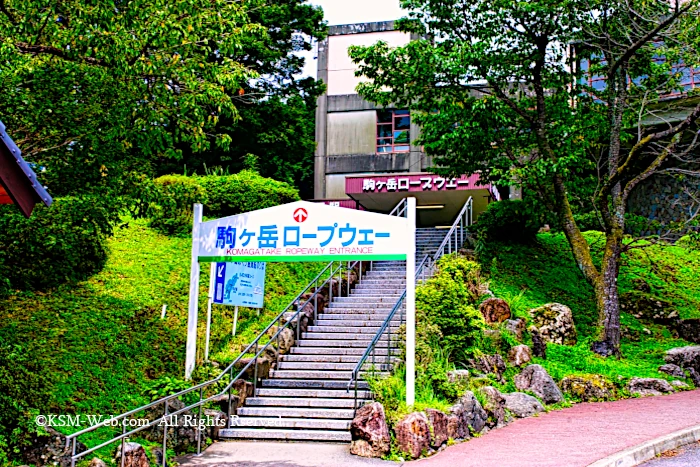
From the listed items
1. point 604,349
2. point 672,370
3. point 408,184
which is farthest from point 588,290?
point 408,184

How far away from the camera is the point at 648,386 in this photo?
13.2 metres

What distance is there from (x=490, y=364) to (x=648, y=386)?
3.45 m

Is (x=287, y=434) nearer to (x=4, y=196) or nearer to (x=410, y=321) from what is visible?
(x=410, y=321)

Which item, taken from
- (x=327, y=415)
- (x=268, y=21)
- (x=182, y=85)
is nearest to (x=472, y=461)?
(x=327, y=415)

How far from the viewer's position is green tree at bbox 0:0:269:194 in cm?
945

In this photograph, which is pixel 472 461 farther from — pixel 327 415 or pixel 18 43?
pixel 18 43

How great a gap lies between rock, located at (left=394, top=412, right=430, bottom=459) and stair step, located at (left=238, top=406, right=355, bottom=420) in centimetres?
144

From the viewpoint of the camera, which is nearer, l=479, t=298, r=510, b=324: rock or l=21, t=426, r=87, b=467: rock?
l=21, t=426, r=87, b=467: rock

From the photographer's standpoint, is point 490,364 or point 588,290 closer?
point 490,364

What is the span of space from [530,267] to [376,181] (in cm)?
668

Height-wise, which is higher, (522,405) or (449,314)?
(449,314)

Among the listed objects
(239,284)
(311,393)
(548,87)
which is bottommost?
(311,393)

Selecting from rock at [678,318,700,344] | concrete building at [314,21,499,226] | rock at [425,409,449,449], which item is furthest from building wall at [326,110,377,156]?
rock at [425,409,449,449]

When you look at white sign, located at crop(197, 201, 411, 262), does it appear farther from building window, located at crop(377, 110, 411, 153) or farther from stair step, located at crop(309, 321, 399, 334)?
building window, located at crop(377, 110, 411, 153)
